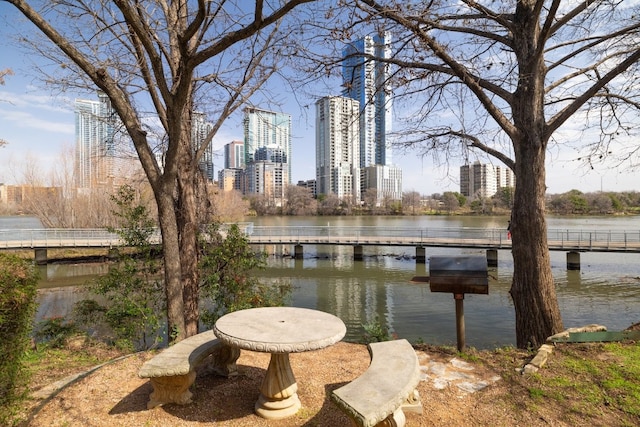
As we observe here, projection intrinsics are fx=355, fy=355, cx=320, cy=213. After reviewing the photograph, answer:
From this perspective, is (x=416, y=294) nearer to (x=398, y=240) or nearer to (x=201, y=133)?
(x=398, y=240)

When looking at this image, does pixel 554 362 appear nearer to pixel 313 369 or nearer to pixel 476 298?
pixel 313 369

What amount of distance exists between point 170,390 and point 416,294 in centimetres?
1363

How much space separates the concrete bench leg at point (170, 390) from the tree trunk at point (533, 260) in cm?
464

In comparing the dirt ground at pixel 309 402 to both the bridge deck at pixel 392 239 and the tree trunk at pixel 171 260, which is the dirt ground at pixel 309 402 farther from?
the bridge deck at pixel 392 239

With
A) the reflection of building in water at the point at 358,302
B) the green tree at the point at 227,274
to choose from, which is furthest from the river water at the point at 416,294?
the green tree at the point at 227,274

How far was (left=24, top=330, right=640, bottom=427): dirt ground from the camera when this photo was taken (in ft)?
10.2

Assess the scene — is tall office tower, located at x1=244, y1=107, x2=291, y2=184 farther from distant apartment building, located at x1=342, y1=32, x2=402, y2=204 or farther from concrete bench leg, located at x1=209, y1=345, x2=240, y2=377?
concrete bench leg, located at x1=209, y1=345, x2=240, y2=377

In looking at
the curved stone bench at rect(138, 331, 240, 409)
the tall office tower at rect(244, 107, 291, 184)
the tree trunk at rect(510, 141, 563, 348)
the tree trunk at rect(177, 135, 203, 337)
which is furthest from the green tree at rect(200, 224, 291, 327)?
the tree trunk at rect(510, 141, 563, 348)

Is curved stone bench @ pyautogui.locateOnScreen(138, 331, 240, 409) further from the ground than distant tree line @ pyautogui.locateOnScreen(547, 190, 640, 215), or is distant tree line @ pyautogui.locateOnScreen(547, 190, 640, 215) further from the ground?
distant tree line @ pyautogui.locateOnScreen(547, 190, 640, 215)

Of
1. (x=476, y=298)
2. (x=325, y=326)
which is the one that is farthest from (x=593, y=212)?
(x=325, y=326)

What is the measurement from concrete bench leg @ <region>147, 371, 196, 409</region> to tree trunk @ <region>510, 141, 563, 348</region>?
4.64m

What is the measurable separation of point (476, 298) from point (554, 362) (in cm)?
1121

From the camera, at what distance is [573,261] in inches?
830

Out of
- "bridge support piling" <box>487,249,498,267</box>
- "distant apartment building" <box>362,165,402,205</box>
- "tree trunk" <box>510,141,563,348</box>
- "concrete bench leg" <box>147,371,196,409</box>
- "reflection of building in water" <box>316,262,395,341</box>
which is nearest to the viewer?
"concrete bench leg" <box>147,371,196,409</box>
